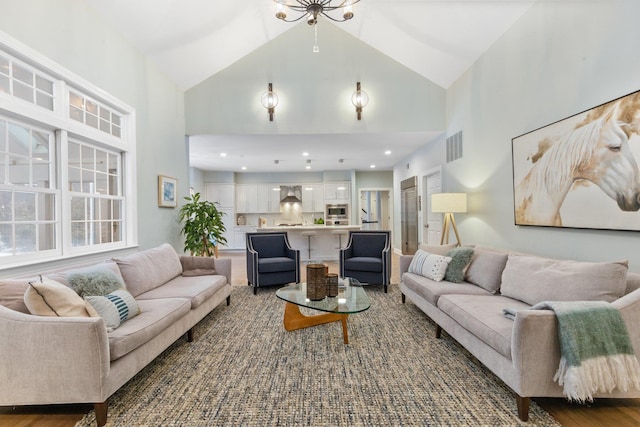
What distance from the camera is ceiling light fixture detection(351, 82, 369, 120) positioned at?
16.7 feet

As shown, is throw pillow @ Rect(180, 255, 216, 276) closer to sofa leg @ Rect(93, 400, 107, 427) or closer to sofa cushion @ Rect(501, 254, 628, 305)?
sofa leg @ Rect(93, 400, 107, 427)

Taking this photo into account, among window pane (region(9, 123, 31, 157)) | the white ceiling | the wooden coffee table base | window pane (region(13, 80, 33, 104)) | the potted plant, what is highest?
the white ceiling

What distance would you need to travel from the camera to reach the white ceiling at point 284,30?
3.47 metres

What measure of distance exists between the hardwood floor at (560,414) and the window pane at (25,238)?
1165 millimetres

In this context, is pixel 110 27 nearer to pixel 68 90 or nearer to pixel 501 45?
pixel 68 90

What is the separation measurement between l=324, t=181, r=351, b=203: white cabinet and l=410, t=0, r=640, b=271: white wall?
14.6 feet

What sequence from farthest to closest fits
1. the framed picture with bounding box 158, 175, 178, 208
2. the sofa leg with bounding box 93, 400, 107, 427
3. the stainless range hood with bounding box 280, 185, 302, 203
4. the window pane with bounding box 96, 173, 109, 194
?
1. the stainless range hood with bounding box 280, 185, 302, 203
2. the framed picture with bounding box 158, 175, 178, 208
3. the window pane with bounding box 96, 173, 109, 194
4. the sofa leg with bounding box 93, 400, 107, 427

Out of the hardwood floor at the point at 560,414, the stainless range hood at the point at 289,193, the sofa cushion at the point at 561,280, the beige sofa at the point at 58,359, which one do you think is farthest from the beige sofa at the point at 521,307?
the stainless range hood at the point at 289,193

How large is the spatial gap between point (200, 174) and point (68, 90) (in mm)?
6324

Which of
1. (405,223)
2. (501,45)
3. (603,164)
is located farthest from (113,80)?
(405,223)

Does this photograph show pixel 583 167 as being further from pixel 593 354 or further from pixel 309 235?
pixel 309 235

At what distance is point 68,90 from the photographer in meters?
2.85

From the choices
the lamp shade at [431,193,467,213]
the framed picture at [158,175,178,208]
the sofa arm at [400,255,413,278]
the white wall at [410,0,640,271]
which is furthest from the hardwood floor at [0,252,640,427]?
the framed picture at [158,175,178,208]

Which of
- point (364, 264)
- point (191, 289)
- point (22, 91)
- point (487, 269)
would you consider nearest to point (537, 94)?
point (487, 269)
